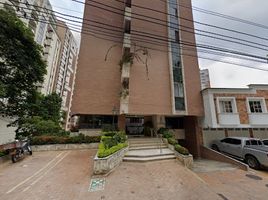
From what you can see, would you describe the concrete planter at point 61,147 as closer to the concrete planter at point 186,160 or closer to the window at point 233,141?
the concrete planter at point 186,160

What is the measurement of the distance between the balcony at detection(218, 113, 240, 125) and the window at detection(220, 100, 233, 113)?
557 millimetres

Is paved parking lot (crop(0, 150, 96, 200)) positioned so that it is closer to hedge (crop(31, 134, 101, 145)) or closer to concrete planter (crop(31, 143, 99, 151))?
concrete planter (crop(31, 143, 99, 151))

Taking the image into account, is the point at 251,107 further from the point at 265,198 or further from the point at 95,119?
the point at 95,119

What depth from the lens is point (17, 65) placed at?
11.3 m

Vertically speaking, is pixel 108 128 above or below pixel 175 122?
below

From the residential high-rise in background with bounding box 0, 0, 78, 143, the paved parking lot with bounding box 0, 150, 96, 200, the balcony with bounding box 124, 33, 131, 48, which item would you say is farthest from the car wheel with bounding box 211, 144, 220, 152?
the residential high-rise in background with bounding box 0, 0, 78, 143

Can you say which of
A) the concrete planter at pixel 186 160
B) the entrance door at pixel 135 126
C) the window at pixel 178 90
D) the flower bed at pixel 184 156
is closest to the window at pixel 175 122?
the entrance door at pixel 135 126

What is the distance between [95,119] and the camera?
47.7ft

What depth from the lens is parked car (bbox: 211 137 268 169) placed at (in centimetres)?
913

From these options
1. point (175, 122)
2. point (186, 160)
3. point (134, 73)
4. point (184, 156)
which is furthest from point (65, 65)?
point (186, 160)

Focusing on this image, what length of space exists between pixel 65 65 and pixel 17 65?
114 ft

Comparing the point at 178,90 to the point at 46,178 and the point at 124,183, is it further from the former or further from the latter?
the point at 46,178

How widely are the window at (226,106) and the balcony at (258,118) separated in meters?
1.59

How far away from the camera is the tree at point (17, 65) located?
10453 mm
